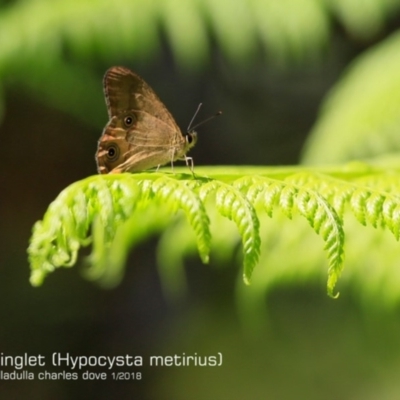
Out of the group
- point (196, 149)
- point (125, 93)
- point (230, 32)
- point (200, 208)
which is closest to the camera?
point (200, 208)

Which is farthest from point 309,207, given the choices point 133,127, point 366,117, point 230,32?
point 230,32

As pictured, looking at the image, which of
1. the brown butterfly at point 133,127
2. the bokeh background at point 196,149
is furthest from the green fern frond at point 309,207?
→ the bokeh background at point 196,149

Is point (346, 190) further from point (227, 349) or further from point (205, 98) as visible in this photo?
point (205, 98)

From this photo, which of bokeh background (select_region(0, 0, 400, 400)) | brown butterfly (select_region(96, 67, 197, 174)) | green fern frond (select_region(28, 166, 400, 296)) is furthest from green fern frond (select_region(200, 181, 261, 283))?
bokeh background (select_region(0, 0, 400, 400))

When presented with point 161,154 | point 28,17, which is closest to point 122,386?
point 28,17

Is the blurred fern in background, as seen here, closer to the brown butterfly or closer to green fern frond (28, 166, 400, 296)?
the brown butterfly

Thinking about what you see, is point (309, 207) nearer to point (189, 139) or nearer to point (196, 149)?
point (189, 139)

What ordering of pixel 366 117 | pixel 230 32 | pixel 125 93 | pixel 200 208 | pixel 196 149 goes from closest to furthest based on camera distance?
pixel 200 208 < pixel 125 93 < pixel 366 117 < pixel 230 32 < pixel 196 149
